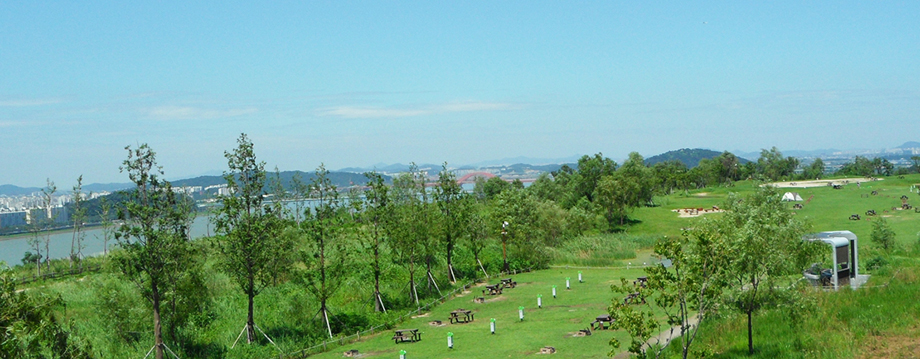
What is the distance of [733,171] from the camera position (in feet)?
482

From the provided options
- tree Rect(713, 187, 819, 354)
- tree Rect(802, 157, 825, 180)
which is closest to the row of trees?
tree Rect(713, 187, 819, 354)

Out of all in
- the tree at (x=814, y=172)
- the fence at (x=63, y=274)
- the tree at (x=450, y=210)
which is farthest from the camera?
the tree at (x=814, y=172)

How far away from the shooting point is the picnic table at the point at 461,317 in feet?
97.9

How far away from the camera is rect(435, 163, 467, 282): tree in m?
41.5

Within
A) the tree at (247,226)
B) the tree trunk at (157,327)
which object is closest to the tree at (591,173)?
the tree at (247,226)

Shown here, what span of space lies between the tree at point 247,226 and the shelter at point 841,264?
890 inches

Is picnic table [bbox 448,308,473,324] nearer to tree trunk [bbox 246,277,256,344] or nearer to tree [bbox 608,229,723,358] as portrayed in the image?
tree trunk [bbox 246,277,256,344]

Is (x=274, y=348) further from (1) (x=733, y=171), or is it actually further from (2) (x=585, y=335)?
(1) (x=733, y=171)

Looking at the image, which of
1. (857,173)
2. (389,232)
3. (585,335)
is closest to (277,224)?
(389,232)

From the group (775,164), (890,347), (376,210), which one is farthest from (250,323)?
(775,164)

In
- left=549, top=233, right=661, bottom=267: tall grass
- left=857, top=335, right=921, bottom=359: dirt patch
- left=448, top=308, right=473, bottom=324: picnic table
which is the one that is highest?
left=857, top=335, right=921, bottom=359: dirt patch

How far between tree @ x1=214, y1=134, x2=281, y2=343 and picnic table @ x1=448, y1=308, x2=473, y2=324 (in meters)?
8.42

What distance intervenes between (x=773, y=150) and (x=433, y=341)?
449 ft

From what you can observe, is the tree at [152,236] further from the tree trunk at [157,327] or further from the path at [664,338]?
the path at [664,338]
